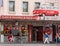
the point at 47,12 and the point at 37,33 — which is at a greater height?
the point at 47,12

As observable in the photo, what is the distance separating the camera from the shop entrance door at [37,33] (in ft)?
152

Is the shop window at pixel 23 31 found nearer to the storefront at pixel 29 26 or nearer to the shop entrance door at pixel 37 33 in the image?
the storefront at pixel 29 26

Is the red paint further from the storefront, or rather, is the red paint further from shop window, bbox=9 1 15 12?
shop window, bbox=9 1 15 12

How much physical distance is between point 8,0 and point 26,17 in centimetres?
451

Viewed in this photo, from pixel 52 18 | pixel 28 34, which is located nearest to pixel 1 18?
pixel 28 34

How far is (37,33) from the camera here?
4653 cm

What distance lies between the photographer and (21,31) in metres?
45.4

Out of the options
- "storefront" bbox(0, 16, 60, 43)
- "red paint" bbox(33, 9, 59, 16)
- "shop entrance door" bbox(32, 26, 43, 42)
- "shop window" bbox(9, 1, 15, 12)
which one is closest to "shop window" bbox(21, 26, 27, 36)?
"storefront" bbox(0, 16, 60, 43)

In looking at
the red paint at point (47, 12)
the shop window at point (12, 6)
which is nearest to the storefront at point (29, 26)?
the red paint at point (47, 12)

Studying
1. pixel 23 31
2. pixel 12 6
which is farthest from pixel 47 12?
pixel 12 6

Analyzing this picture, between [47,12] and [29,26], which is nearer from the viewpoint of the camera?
[47,12]

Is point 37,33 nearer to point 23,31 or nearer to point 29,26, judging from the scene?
point 29,26

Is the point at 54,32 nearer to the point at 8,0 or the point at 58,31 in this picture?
the point at 58,31

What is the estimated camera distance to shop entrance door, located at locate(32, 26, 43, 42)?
152 ft
